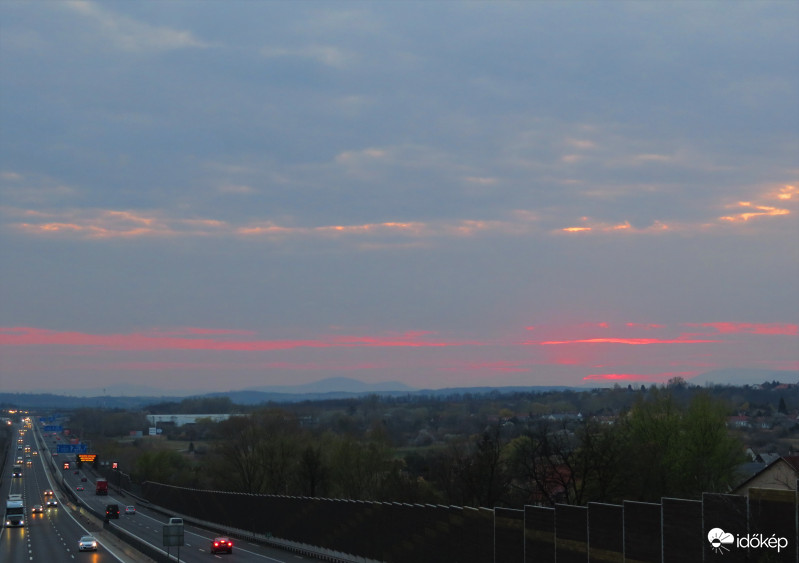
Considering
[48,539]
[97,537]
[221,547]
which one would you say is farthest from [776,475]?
[48,539]

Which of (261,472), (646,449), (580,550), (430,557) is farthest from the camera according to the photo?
(261,472)

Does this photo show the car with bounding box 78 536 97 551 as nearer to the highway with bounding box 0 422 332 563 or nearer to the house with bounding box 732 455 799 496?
the highway with bounding box 0 422 332 563

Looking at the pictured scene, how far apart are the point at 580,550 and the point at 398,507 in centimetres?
2071

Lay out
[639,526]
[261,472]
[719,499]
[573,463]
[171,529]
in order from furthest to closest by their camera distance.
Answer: [261,472] < [573,463] < [171,529] < [639,526] < [719,499]

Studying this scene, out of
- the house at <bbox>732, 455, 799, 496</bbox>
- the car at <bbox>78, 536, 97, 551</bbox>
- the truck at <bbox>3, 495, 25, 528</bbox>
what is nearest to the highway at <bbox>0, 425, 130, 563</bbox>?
the car at <bbox>78, 536, 97, 551</bbox>

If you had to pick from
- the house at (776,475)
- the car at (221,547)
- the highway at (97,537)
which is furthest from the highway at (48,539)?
the house at (776,475)

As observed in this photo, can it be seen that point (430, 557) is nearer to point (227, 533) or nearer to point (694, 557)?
point (694, 557)

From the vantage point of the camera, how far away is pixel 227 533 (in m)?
91.4

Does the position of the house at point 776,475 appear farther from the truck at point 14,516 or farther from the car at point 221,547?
the truck at point 14,516

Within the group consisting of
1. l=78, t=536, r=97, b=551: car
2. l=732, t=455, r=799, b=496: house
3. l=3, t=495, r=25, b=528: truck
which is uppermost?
l=732, t=455, r=799, b=496: house

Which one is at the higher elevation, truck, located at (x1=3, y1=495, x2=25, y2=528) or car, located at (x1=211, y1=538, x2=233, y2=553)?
car, located at (x1=211, y1=538, x2=233, y2=553)

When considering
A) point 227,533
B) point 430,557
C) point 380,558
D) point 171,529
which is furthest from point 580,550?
point 227,533

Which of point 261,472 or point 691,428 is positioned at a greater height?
point 691,428

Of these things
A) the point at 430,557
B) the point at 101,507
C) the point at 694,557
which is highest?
the point at 694,557
